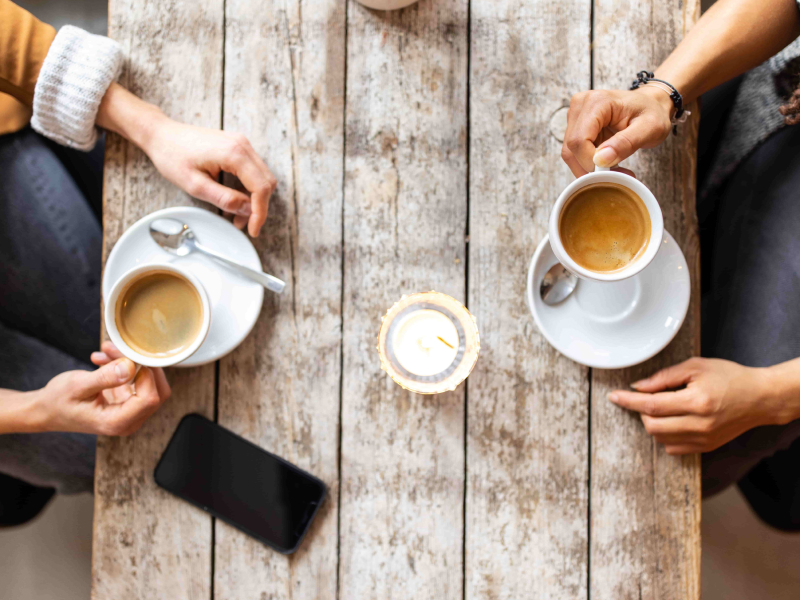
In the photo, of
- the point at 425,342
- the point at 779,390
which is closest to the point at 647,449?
the point at 779,390

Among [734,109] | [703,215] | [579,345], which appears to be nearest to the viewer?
[579,345]

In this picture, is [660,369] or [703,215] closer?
[660,369]

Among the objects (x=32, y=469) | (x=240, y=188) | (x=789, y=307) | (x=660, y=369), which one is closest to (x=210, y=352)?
(x=240, y=188)

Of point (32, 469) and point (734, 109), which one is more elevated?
point (734, 109)

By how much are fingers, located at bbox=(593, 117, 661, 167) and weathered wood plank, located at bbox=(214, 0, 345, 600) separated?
458 mm

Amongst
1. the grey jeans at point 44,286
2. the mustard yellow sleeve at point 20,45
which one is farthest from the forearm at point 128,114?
the grey jeans at point 44,286

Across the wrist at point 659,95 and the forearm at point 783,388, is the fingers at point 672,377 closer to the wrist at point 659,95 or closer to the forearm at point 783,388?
the forearm at point 783,388

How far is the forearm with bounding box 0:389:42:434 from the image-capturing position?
2.93 feet

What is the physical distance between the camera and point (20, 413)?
2.94 ft

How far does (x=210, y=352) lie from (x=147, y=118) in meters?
0.43

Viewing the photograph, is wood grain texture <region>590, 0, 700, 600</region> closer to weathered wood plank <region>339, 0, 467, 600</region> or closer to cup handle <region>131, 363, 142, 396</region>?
weathered wood plank <region>339, 0, 467, 600</region>

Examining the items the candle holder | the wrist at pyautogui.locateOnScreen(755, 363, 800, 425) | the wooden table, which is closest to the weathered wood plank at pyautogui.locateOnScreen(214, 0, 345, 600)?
the wooden table

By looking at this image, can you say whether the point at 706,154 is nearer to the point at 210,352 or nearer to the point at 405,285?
the point at 405,285

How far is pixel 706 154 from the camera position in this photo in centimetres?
112
